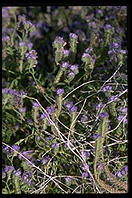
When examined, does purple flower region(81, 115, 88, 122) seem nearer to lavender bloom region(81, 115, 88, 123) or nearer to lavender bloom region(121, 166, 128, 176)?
lavender bloom region(81, 115, 88, 123)

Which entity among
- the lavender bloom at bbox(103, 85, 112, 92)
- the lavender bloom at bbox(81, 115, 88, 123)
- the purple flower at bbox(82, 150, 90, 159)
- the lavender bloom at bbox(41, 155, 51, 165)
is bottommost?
the lavender bloom at bbox(41, 155, 51, 165)

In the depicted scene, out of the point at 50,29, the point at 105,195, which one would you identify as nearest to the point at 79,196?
the point at 105,195

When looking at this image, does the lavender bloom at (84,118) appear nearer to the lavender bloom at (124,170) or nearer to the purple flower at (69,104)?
the purple flower at (69,104)

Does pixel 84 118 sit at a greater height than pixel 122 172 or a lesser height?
greater

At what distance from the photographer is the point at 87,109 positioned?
1170mm

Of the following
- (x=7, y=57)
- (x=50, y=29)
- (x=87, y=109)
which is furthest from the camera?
(x=50, y=29)

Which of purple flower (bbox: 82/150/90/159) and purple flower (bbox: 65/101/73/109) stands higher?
purple flower (bbox: 65/101/73/109)

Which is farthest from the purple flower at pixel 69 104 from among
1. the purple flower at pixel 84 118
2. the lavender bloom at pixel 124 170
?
the lavender bloom at pixel 124 170

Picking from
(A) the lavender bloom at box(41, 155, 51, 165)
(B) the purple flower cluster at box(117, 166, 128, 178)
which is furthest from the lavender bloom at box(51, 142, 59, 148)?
(B) the purple flower cluster at box(117, 166, 128, 178)

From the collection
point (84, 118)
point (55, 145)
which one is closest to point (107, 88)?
point (84, 118)

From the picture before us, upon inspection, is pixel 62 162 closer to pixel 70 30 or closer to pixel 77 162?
pixel 77 162

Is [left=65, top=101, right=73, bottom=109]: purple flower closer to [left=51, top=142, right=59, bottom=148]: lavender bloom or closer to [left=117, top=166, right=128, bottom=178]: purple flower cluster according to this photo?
[left=51, top=142, right=59, bottom=148]: lavender bloom

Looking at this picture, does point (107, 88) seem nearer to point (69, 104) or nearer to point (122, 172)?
point (69, 104)

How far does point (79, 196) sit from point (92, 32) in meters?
0.58
